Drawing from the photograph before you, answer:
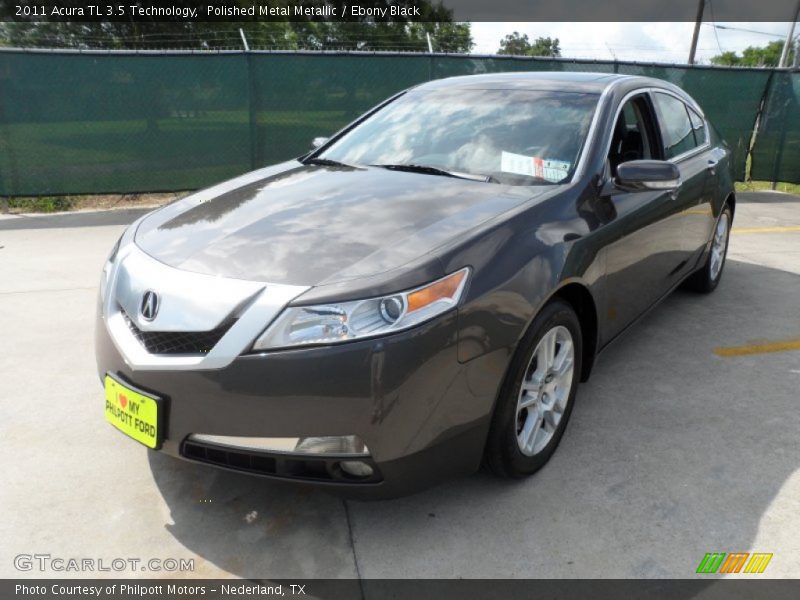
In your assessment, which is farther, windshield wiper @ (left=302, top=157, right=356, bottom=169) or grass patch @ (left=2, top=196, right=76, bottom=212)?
grass patch @ (left=2, top=196, right=76, bottom=212)

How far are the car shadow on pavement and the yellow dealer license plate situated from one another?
0.32 meters

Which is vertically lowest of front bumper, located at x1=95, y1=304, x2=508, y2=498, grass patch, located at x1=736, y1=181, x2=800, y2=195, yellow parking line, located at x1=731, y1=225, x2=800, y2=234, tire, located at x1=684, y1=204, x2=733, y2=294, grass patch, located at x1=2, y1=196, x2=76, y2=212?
grass patch, located at x1=2, y1=196, x2=76, y2=212

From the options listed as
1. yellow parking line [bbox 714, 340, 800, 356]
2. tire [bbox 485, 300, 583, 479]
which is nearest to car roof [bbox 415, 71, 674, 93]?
tire [bbox 485, 300, 583, 479]


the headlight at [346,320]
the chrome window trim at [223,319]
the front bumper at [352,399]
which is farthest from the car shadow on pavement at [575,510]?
the headlight at [346,320]

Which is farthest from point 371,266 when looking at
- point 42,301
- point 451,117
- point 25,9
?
point 25,9

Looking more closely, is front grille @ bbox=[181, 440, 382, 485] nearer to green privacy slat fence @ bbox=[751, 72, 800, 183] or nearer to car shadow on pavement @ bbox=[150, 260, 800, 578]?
car shadow on pavement @ bbox=[150, 260, 800, 578]

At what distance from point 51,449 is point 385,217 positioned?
1.72 m

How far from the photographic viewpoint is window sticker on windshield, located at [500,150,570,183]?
121 inches

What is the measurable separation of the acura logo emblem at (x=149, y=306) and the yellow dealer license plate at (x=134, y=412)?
0.24 metres

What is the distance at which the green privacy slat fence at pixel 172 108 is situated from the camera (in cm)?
787

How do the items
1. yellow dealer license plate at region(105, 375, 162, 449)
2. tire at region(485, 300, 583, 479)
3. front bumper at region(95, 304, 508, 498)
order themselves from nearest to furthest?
1. front bumper at region(95, 304, 508, 498)
2. yellow dealer license plate at region(105, 375, 162, 449)
3. tire at region(485, 300, 583, 479)

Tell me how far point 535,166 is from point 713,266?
8.96 ft

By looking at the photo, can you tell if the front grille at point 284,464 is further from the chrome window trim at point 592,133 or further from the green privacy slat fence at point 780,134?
the green privacy slat fence at point 780,134

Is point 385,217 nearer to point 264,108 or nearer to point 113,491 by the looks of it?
point 113,491
